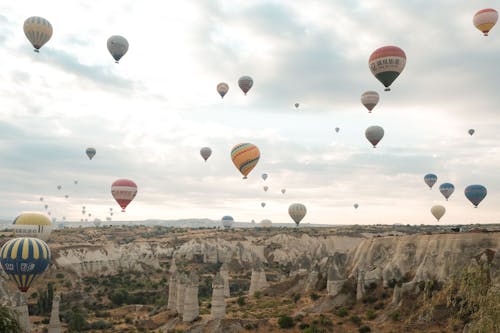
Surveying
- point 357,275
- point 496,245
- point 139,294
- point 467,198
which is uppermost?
point 467,198

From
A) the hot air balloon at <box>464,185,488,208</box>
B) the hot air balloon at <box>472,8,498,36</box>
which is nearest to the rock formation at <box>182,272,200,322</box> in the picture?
the hot air balloon at <box>472,8,498,36</box>

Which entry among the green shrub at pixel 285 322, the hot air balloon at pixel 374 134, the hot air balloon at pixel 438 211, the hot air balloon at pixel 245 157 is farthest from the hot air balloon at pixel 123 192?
the hot air balloon at pixel 438 211

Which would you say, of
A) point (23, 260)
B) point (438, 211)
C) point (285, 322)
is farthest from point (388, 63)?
point (438, 211)

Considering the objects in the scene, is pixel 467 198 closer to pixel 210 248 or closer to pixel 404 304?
pixel 404 304

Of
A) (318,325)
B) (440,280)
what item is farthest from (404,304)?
(318,325)

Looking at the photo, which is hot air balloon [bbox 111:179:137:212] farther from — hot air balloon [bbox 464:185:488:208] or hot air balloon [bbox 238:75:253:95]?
hot air balloon [bbox 464:185:488:208]
